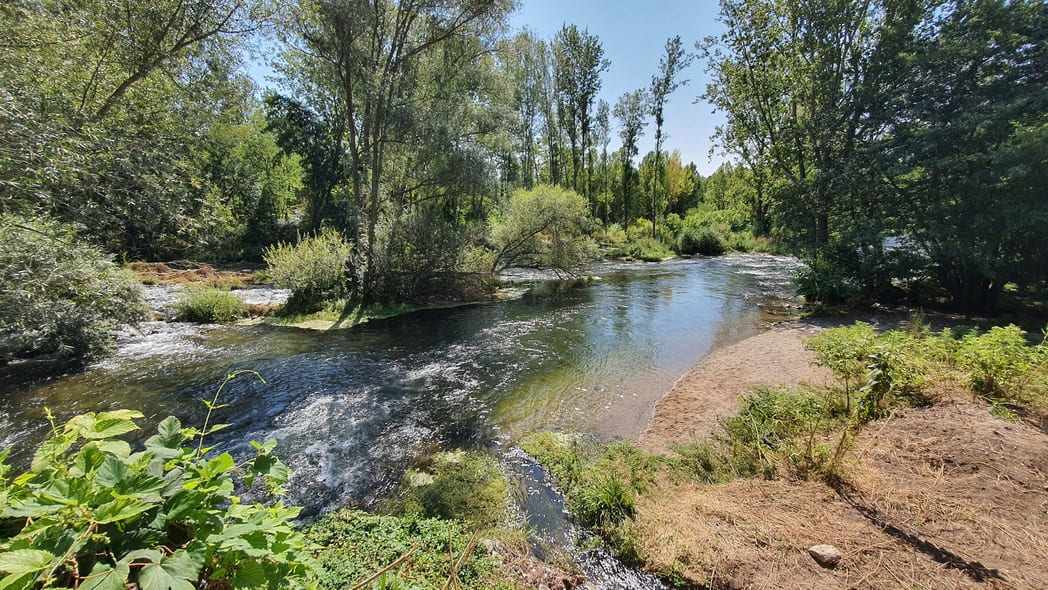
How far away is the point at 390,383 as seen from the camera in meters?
7.68

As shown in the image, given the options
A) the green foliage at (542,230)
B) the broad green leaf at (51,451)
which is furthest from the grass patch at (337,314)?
the broad green leaf at (51,451)

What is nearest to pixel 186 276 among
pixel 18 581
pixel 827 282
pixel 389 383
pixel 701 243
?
pixel 389 383

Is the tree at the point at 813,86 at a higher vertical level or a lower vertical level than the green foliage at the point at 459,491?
higher

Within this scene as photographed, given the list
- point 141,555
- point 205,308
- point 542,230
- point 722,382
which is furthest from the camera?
point 542,230

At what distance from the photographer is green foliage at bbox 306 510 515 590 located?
270 cm

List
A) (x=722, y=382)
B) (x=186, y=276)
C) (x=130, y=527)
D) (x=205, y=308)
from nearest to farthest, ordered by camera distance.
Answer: (x=130, y=527)
(x=722, y=382)
(x=205, y=308)
(x=186, y=276)

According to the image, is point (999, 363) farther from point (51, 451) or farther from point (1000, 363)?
point (51, 451)

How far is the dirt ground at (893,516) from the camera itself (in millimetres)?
2752

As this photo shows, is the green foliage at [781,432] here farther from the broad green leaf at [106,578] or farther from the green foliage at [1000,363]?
the broad green leaf at [106,578]

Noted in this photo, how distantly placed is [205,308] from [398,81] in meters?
10.2

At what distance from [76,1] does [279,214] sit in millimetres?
24483

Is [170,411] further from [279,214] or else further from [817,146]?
[279,214]

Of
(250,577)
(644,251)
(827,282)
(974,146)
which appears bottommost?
(827,282)

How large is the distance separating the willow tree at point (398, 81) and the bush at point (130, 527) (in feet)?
44.6
